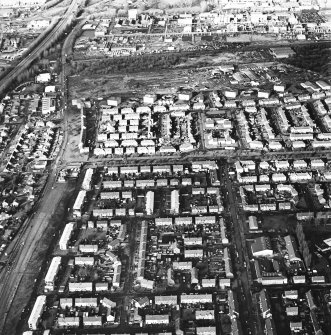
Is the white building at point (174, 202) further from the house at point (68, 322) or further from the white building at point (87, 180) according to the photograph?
the house at point (68, 322)

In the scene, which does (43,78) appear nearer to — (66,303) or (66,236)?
(66,236)

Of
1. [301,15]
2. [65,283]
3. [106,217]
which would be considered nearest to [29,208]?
[106,217]

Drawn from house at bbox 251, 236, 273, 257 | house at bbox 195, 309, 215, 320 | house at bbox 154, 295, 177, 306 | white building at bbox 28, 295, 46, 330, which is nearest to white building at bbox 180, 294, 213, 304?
house at bbox 154, 295, 177, 306

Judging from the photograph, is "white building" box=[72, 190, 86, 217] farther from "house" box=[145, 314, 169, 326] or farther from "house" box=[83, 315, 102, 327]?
"house" box=[145, 314, 169, 326]

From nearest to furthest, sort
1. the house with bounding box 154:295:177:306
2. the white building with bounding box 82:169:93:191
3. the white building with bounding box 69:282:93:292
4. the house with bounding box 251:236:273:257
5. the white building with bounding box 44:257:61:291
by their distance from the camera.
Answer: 1. the house with bounding box 154:295:177:306
2. the white building with bounding box 69:282:93:292
3. the white building with bounding box 44:257:61:291
4. the house with bounding box 251:236:273:257
5. the white building with bounding box 82:169:93:191

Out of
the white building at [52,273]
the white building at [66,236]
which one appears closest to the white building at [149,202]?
the white building at [66,236]

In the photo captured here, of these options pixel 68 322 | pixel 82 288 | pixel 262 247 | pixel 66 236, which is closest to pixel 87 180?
pixel 66 236

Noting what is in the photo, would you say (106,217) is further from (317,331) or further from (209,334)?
(317,331)

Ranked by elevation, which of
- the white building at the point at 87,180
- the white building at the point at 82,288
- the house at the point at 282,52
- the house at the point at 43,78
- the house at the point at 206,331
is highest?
the house at the point at 282,52
